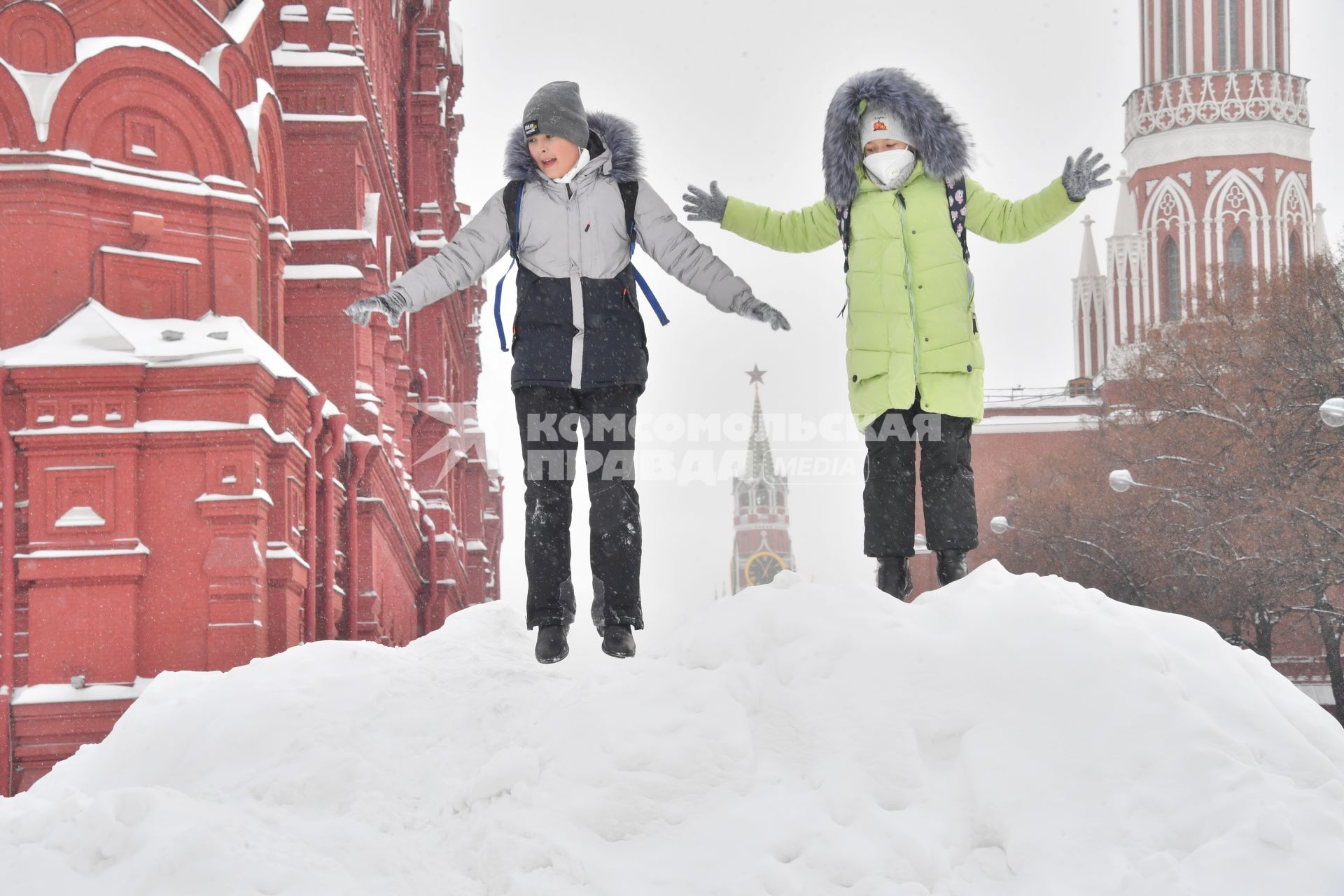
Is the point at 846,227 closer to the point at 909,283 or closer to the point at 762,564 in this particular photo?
the point at 909,283

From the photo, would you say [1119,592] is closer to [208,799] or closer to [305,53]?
[305,53]

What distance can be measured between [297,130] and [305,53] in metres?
0.74

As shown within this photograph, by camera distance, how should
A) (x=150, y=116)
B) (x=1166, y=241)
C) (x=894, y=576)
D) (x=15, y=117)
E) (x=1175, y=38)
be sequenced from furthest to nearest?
(x=1166, y=241), (x=1175, y=38), (x=150, y=116), (x=15, y=117), (x=894, y=576)

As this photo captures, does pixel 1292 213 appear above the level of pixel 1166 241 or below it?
above

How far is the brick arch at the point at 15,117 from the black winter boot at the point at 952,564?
7614mm

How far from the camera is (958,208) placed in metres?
7.69

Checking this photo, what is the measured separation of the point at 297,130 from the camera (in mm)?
15703

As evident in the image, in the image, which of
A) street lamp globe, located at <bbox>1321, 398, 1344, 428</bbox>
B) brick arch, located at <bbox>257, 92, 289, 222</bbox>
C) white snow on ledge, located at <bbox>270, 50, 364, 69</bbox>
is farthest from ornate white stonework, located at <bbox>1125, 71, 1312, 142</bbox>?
brick arch, located at <bbox>257, 92, 289, 222</bbox>

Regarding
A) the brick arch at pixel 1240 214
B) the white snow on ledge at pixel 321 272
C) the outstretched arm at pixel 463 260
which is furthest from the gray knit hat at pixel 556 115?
the brick arch at pixel 1240 214

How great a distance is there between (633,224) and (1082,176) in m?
2.11

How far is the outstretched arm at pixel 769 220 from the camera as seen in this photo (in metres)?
7.81

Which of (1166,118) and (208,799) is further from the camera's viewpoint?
(1166,118)

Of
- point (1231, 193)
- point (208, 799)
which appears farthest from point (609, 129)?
point (1231, 193)

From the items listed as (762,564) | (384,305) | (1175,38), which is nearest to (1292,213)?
(1175,38)
